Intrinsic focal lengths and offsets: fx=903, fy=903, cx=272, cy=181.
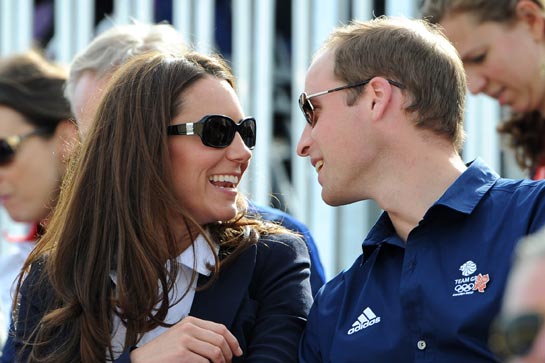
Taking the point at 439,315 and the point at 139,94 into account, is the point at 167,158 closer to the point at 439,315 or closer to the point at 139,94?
the point at 139,94

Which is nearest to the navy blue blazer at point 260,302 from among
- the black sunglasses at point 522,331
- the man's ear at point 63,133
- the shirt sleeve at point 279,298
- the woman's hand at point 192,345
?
the shirt sleeve at point 279,298

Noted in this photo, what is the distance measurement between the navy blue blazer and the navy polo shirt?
0.07m

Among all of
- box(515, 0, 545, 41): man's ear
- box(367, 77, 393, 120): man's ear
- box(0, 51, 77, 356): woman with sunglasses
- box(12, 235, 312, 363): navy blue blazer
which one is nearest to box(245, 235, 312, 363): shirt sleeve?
box(12, 235, 312, 363): navy blue blazer

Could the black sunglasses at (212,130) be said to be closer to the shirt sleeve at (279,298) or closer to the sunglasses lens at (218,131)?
the sunglasses lens at (218,131)

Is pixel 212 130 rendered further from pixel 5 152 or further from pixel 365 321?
pixel 5 152

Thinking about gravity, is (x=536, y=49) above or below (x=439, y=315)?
above

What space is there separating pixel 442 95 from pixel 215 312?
0.86m

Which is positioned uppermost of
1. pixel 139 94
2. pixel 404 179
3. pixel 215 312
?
pixel 139 94

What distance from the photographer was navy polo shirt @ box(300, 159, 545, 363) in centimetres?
211

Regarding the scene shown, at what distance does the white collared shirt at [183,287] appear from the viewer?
246 centimetres

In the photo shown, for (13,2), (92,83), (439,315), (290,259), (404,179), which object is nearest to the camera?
(439,315)

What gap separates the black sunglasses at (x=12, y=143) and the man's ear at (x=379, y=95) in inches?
68.5

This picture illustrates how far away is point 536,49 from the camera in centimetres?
329

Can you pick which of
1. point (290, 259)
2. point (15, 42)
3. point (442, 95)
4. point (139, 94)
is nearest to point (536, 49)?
point (442, 95)
